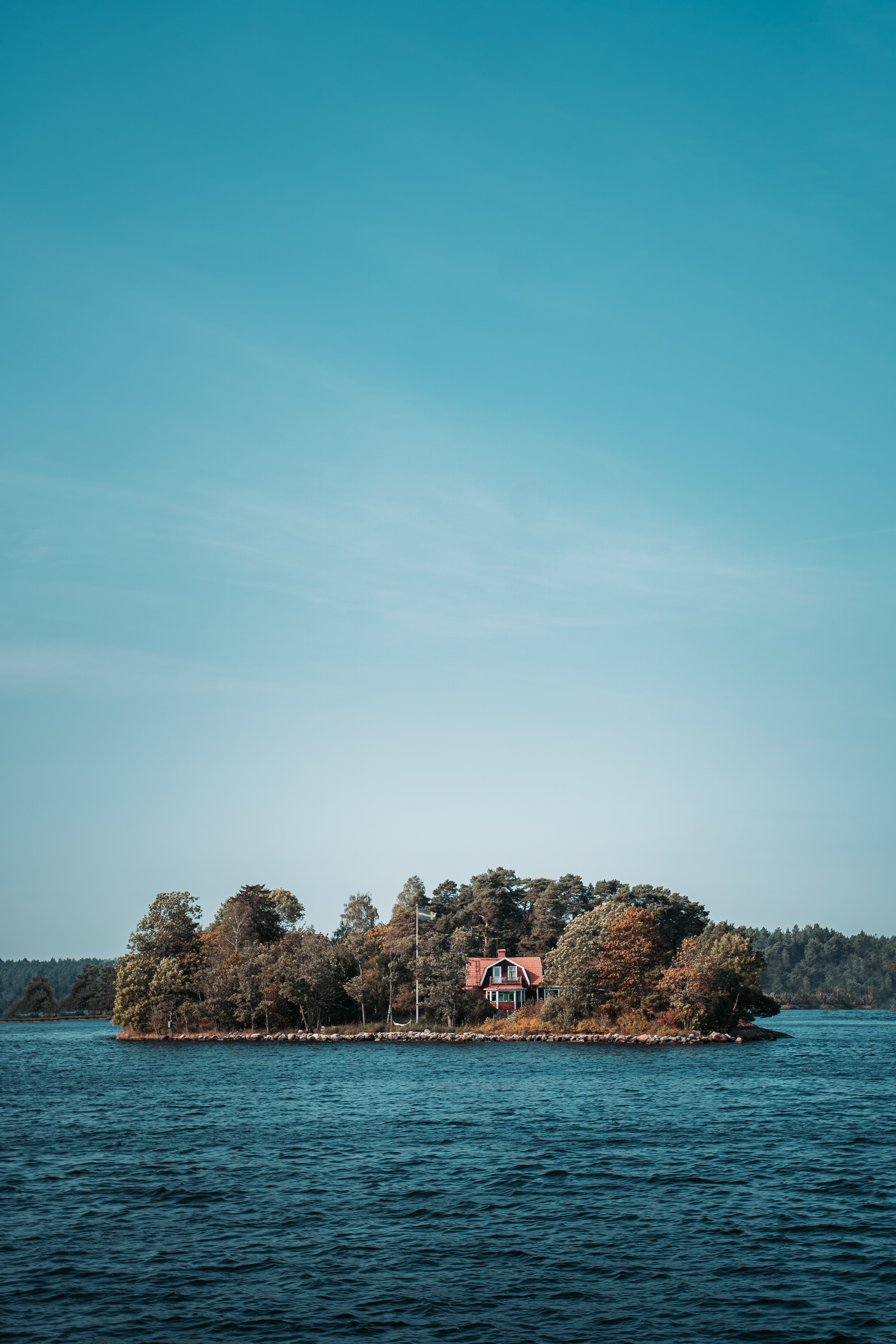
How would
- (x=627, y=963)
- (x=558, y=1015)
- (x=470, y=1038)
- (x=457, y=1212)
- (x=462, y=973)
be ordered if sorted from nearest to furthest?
(x=457, y=1212) < (x=627, y=963) < (x=558, y=1015) < (x=470, y=1038) < (x=462, y=973)

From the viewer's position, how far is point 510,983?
4648 inches

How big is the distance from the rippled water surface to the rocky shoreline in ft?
99.8

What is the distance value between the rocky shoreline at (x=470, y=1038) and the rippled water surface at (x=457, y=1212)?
99.8 ft

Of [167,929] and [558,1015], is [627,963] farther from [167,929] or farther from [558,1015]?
[167,929]

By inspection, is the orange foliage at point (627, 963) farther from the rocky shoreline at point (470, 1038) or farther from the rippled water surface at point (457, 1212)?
the rippled water surface at point (457, 1212)

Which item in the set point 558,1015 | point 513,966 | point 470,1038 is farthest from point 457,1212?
point 513,966

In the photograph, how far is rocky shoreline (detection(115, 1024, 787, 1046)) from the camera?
94.0m

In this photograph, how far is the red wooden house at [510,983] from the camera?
11525cm

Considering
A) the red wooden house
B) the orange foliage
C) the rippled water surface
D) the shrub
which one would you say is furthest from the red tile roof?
the rippled water surface

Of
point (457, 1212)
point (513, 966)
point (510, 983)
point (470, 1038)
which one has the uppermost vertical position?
point (513, 966)

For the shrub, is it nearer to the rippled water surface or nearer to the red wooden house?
the red wooden house

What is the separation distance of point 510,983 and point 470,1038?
1624 centimetres

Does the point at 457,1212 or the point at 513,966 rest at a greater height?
the point at 513,966

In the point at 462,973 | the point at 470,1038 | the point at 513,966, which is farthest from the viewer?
the point at 513,966
